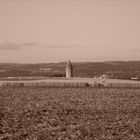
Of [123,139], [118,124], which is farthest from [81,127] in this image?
[123,139]

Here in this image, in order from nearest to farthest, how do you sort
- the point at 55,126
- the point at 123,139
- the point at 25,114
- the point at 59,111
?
1. the point at 123,139
2. the point at 55,126
3. the point at 25,114
4. the point at 59,111

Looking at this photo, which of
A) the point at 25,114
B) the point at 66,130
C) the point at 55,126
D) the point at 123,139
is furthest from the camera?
the point at 25,114

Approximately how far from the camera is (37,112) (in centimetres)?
3222

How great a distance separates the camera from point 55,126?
2456 centimetres

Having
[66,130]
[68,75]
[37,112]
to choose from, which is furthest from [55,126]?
[68,75]

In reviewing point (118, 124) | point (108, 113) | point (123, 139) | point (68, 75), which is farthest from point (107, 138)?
point (68, 75)

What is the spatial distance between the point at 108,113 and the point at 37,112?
6563 millimetres

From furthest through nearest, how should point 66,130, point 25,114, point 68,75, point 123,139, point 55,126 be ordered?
point 68,75 < point 25,114 < point 55,126 < point 66,130 < point 123,139

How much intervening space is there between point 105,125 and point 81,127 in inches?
73.2

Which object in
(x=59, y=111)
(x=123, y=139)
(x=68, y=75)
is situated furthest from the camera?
(x=68, y=75)

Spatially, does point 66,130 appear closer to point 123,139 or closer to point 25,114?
point 123,139

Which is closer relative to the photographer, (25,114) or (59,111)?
(25,114)

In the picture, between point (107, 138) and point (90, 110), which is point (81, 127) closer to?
point (107, 138)

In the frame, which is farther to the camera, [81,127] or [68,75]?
[68,75]
